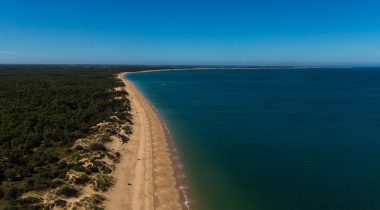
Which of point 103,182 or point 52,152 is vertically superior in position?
point 52,152

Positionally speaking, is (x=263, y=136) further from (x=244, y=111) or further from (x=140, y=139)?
(x=244, y=111)

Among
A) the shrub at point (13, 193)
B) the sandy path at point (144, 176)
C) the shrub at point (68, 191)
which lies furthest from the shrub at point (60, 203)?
the shrub at point (13, 193)

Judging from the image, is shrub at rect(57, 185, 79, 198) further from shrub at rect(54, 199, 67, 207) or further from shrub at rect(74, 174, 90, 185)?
shrub at rect(74, 174, 90, 185)

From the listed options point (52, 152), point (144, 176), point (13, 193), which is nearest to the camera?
point (13, 193)

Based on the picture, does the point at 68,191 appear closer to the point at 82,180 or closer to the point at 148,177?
the point at 82,180

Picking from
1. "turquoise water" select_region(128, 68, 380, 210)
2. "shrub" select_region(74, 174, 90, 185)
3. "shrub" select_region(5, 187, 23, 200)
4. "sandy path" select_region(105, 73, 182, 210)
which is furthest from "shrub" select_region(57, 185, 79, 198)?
"turquoise water" select_region(128, 68, 380, 210)

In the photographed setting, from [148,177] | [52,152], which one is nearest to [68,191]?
[148,177]

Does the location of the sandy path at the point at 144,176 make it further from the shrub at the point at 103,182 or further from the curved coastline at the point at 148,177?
the shrub at the point at 103,182

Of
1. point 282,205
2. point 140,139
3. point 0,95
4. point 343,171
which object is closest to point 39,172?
point 140,139
